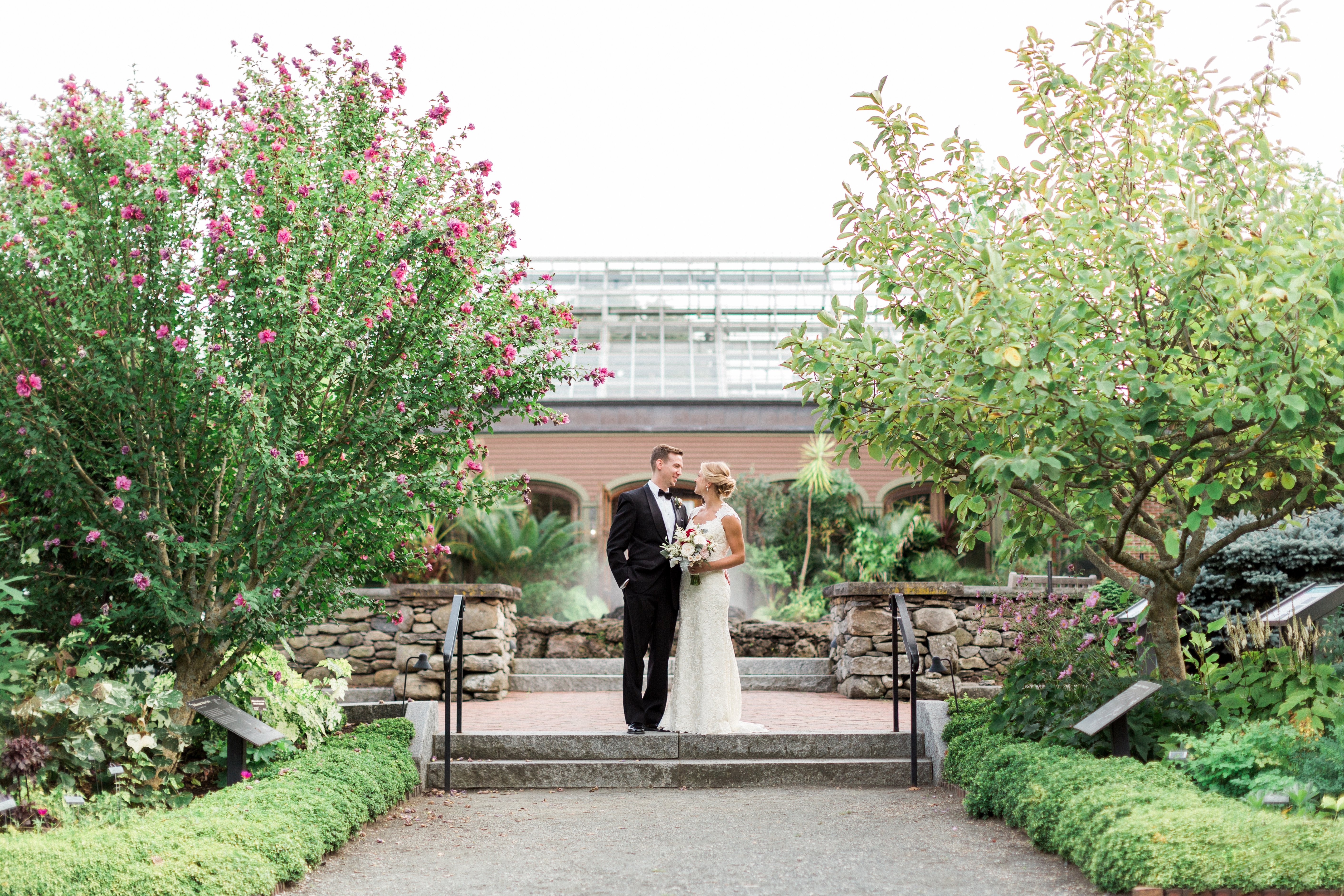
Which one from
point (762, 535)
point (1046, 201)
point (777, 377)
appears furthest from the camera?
point (777, 377)

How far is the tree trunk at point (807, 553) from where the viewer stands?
14.5 m

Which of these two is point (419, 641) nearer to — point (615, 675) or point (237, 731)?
point (615, 675)

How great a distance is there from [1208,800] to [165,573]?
4775 millimetres

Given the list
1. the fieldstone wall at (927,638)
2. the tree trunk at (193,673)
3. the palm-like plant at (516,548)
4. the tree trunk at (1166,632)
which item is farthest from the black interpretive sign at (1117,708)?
the palm-like plant at (516,548)

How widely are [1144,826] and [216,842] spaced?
10.7 ft

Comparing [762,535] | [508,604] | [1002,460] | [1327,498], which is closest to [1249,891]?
[1002,460]

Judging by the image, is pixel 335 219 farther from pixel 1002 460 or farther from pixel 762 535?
pixel 762 535

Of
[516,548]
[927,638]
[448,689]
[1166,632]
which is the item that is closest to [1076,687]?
[1166,632]

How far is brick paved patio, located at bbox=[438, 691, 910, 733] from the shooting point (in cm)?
783

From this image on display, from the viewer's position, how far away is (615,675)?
11039mm

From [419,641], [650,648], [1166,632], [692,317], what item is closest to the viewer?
[1166,632]

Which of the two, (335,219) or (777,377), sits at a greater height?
(777,377)

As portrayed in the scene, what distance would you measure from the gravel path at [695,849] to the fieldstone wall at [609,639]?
5.36 metres

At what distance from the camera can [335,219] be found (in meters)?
5.88
